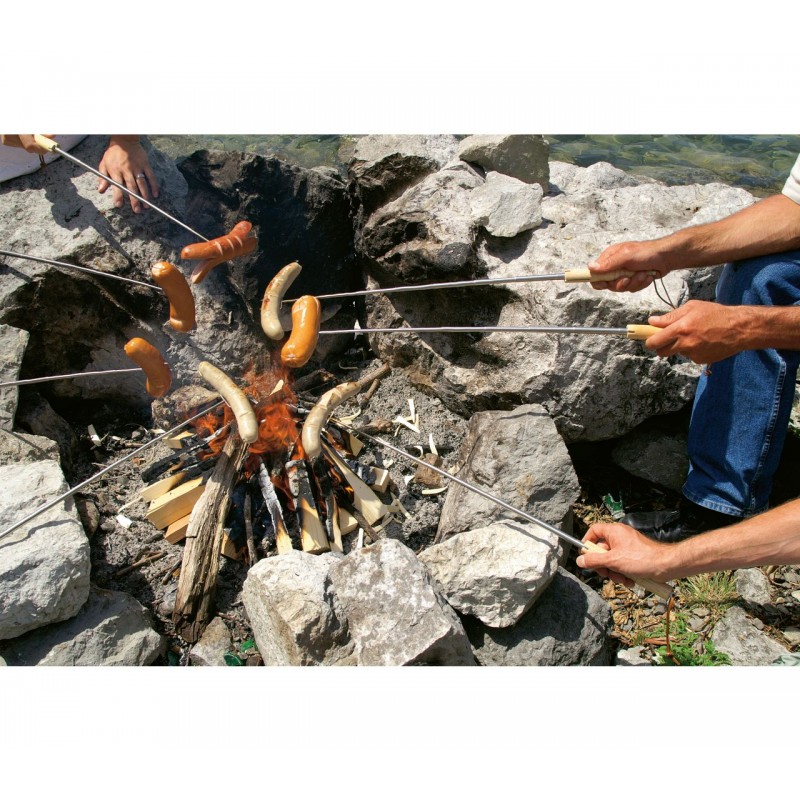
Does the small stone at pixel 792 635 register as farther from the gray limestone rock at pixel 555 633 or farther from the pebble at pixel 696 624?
the gray limestone rock at pixel 555 633

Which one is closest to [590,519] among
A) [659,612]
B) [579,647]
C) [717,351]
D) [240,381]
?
[659,612]

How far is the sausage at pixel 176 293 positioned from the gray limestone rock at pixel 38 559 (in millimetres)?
994

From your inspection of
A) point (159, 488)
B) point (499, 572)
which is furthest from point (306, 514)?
point (499, 572)

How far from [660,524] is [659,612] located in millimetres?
459

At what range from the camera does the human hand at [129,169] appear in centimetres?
377

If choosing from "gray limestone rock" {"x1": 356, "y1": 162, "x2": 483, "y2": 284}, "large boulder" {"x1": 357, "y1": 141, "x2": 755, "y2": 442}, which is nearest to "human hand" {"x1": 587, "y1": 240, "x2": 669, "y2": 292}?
"large boulder" {"x1": 357, "y1": 141, "x2": 755, "y2": 442}

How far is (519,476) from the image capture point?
3.19 metres

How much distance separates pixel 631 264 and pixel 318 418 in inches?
65.5

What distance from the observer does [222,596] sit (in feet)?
10.2

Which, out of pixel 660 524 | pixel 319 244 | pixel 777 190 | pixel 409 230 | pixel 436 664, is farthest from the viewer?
pixel 777 190

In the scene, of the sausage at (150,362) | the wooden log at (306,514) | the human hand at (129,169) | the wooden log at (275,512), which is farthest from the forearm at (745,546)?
the human hand at (129,169)

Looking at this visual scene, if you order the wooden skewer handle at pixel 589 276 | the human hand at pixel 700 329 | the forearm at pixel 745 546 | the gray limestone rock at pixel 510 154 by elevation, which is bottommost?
the forearm at pixel 745 546

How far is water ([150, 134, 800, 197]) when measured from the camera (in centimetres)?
600
